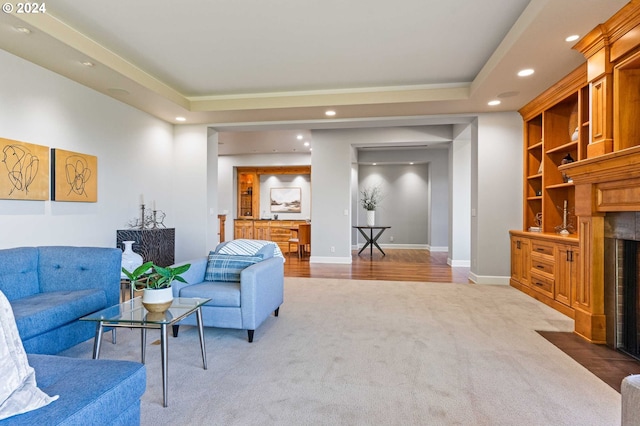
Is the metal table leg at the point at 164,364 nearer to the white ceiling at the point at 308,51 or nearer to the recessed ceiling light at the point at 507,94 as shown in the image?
the white ceiling at the point at 308,51

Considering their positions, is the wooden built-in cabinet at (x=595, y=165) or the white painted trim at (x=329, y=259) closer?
the wooden built-in cabinet at (x=595, y=165)

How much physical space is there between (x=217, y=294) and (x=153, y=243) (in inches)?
107

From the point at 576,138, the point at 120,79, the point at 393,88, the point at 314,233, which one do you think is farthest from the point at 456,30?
the point at 314,233

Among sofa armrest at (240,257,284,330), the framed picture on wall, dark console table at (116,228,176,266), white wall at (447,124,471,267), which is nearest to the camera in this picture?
sofa armrest at (240,257,284,330)

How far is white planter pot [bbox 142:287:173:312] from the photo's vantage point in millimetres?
2143

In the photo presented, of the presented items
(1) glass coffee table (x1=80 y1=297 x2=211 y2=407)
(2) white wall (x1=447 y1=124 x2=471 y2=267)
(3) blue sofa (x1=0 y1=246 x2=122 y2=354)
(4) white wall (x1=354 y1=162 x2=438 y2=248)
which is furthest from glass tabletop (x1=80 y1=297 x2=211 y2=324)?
(4) white wall (x1=354 y1=162 x2=438 y2=248)

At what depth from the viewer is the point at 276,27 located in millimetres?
3383

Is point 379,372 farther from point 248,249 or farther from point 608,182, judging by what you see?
point 608,182

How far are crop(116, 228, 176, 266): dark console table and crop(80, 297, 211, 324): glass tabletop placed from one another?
8.57ft

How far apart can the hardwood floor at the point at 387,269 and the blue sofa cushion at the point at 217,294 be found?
296 cm

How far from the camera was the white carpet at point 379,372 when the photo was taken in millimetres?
1850

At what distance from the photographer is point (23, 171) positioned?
11.5 feet

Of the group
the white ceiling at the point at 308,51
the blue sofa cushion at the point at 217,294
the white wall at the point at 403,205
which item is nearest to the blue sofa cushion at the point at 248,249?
the blue sofa cushion at the point at 217,294

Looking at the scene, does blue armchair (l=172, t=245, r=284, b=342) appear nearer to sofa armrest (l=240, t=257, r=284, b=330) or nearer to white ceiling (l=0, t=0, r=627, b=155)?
sofa armrest (l=240, t=257, r=284, b=330)
